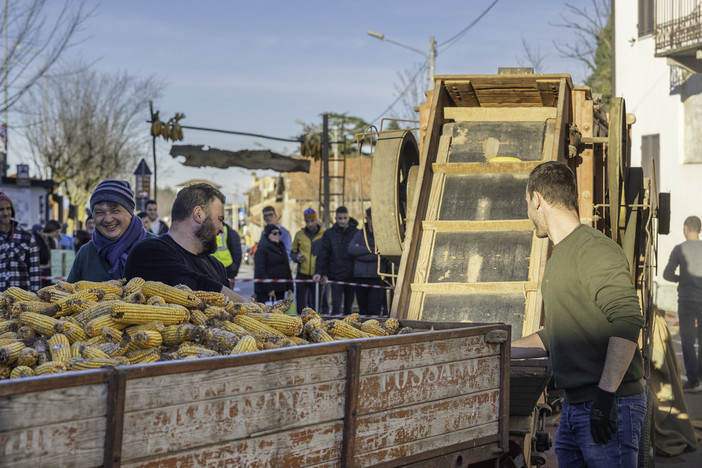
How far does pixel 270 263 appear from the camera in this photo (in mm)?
14836

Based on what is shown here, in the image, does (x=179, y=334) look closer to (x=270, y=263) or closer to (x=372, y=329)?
(x=372, y=329)

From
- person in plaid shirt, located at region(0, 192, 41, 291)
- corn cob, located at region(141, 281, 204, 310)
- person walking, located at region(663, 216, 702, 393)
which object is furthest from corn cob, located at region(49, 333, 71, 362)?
person walking, located at region(663, 216, 702, 393)

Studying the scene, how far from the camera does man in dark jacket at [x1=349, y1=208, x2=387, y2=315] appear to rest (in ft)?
46.4

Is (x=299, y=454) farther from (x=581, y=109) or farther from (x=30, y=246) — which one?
(x=30, y=246)

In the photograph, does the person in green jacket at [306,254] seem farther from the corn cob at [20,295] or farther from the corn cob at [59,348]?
the corn cob at [59,348]

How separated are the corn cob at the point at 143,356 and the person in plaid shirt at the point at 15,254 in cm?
687

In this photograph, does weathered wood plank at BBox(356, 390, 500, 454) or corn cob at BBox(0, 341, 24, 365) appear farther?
weathered wood plank at BBox(356, 390, 500, 454)

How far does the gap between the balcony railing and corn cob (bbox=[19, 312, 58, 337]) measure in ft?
68.9

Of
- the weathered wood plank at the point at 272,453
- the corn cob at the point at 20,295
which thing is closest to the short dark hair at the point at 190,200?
the corn cob at the point at 20,295

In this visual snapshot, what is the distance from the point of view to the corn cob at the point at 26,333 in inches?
146

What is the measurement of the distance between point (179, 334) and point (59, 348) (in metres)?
0.51

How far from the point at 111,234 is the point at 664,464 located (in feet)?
16.8

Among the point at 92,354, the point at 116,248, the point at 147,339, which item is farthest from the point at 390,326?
the point at 116,248

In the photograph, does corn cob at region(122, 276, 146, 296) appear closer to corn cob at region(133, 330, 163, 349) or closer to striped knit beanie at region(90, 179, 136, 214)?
corn cob at region(133, 330, 163, 349)
